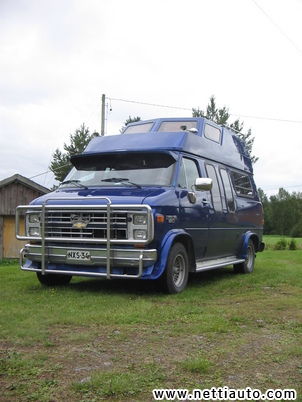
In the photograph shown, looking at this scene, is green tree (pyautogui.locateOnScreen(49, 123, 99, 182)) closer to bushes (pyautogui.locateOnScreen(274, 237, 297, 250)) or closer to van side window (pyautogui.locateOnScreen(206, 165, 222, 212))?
bushes (pyautogui.locateOnScreen(274, 237, 297, 250))

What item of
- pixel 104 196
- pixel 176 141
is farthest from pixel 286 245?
pixel 104 196

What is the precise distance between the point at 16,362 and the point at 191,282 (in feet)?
17.6

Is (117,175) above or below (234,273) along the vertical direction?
above

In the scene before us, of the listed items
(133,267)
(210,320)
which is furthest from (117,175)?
(210,320)

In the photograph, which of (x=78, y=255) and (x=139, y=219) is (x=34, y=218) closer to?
(x=78, y=255)

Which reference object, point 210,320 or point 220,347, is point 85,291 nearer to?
point 210,320

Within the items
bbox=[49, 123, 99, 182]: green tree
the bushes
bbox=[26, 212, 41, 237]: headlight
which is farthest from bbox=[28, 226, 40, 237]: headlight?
bbox=[49, 123, 99, 182]: green tree

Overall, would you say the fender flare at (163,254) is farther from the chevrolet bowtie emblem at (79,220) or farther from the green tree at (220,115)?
the green tree at (220,115)

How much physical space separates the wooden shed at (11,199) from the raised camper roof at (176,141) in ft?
33.6

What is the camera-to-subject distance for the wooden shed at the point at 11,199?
18.8 meters

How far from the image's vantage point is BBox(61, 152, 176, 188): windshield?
7430mm

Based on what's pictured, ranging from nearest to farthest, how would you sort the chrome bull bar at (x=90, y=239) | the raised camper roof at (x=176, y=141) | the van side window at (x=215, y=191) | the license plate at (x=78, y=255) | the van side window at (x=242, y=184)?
the chrome bull bar at (x=90, y=239)
the license plate at (x=78, y=255)
the raised camper roof at (x=176, y=141)
the van side window at (x=215, y=191)
the van side window at (x=242, y=184)

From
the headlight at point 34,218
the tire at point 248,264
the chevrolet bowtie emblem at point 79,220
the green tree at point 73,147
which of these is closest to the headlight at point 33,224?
the headlight at point 34,218

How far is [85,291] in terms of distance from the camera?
7.18 m
